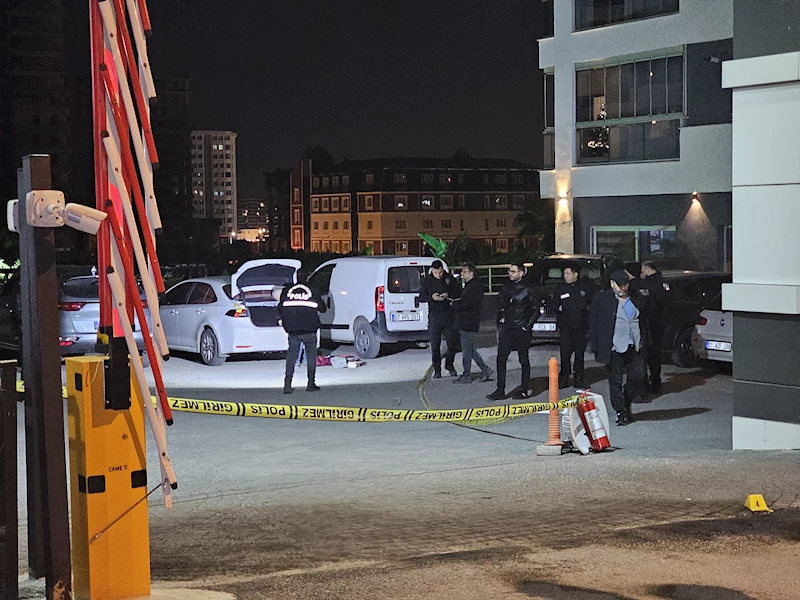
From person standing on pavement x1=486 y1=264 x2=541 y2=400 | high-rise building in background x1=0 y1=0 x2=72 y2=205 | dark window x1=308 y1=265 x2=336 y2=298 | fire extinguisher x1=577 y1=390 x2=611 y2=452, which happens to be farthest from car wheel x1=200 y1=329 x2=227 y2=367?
high-rise building in background x1=0 y1=0 x2=72 y2=205

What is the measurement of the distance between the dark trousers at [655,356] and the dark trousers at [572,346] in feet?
2.99

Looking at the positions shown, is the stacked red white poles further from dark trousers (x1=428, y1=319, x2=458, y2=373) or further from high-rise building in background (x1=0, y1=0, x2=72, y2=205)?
high-rise building in background (x1=0, y1=0, x2=72, y2=205)

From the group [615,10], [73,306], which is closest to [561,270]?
[73,306]

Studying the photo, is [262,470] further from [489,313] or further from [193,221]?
[193,221]

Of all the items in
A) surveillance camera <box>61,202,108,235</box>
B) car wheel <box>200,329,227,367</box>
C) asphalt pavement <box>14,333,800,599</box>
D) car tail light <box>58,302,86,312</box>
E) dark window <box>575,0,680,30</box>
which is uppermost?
dark window <box>575,0,680,30</box>

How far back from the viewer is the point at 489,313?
96.6 ft

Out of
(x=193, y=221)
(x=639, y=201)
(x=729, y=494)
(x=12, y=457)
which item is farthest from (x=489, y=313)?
(x=193, y=221)

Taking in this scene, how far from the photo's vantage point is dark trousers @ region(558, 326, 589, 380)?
1631cm

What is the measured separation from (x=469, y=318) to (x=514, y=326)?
5.40 ft

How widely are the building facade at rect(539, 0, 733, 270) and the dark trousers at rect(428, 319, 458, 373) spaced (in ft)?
47.9

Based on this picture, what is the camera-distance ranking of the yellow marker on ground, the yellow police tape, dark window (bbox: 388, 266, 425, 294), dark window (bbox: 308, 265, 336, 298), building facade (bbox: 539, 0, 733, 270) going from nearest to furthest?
the yellow marker on ground, the yellow police tape, dark window (bbox: 388, 266, 425, 294), dark window (bbox: 308, 265, 336, 298), building facade (bbox: 539, 0, 733, 270)

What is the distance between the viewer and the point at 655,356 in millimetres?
16094

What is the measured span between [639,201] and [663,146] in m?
1.73

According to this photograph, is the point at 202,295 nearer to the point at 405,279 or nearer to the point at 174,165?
the point at 405,279
